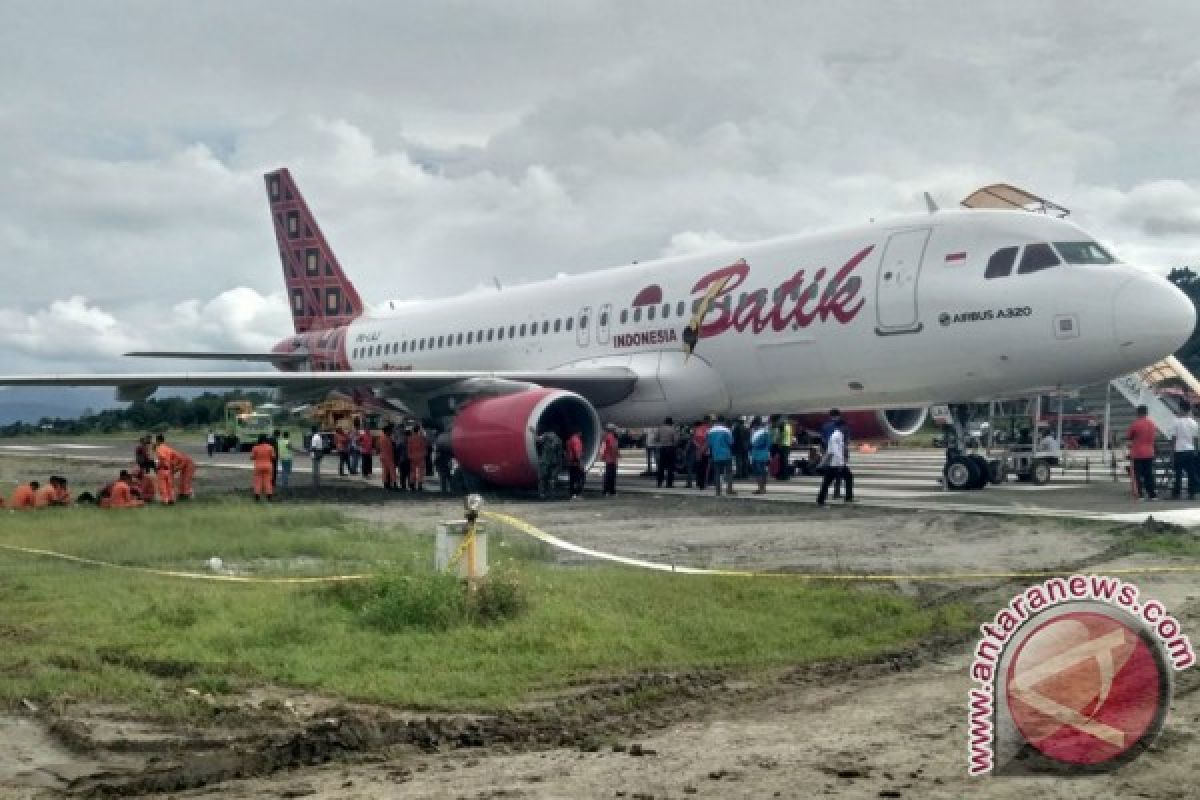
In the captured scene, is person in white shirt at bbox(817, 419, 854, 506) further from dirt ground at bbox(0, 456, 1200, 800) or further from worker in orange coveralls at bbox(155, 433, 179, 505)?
worker in orange coveralls at bbox(155, 433, 179, 505)

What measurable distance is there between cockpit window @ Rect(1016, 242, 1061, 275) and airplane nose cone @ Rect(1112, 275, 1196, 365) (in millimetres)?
1067

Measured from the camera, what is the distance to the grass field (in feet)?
→ 23.3

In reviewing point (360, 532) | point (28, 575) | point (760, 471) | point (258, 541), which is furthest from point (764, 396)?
point (28, 575)

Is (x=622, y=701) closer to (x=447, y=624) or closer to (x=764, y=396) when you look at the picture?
(x=447, y=624)

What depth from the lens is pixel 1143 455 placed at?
59.0 ft

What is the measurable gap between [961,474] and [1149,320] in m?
4.42

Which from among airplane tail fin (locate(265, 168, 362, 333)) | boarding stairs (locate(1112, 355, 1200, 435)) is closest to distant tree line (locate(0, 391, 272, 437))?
airplane tail fin (locate(265, 168, 362, 333))

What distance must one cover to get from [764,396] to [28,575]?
1295cm

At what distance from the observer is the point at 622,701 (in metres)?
6.61

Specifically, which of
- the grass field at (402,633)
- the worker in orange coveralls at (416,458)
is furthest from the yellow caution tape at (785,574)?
the worker in orange coveralls at (416,458)

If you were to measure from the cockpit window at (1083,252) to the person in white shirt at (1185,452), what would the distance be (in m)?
2.83

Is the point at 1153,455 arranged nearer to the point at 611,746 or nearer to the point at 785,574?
the point at 785,574

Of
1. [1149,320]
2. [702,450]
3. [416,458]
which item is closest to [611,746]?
[1149,320]

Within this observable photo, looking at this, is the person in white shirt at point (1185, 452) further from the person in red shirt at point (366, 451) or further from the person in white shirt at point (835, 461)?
the person in red shirt at point (366, 451)
